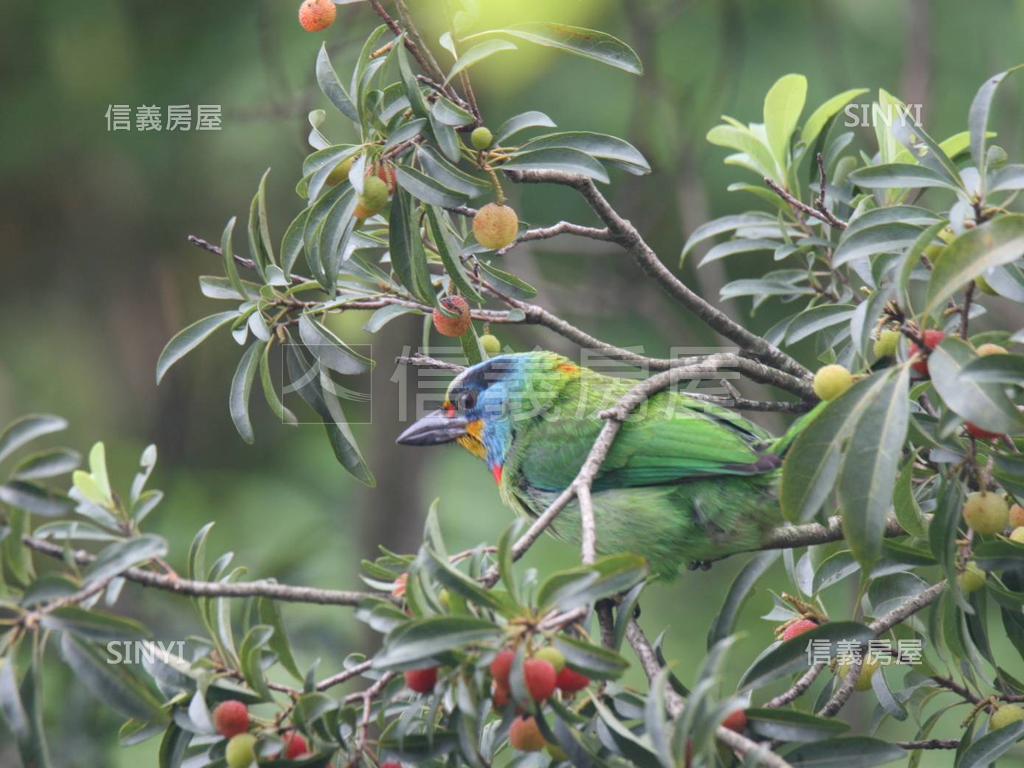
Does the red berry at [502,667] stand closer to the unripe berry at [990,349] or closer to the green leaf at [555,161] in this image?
the unripe berry at [990,349]

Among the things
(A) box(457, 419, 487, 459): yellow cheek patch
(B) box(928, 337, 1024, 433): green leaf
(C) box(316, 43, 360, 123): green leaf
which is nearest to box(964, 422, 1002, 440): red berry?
(B) box(928, 337, 1024, 433): green leaf

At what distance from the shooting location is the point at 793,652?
2.08 metres

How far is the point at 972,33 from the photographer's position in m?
5.71

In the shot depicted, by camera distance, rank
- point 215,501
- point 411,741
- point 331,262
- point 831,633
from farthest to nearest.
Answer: point 215,501
point 331,262
point 831,633
point 411,741

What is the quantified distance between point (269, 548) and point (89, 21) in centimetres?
310

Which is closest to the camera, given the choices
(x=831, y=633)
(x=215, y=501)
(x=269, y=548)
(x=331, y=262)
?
(x=831, y=633)

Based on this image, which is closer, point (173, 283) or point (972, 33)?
point (972, 33)

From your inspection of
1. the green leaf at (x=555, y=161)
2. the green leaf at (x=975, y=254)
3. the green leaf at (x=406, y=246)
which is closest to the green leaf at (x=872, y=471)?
the green leaf at (x=975, y=254)

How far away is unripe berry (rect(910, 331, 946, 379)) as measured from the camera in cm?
189

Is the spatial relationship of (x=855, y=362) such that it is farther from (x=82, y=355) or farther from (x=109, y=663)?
(x=82, y=355)

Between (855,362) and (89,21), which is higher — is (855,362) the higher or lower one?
the lower one

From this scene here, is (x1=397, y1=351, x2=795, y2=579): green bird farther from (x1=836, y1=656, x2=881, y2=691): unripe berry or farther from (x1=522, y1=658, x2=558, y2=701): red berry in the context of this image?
(x1=522, y1=658, x2=558, y2=701): red berry

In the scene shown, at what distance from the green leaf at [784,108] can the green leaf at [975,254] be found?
1.31 meters

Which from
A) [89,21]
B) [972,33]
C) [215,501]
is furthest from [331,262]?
[89,21]
